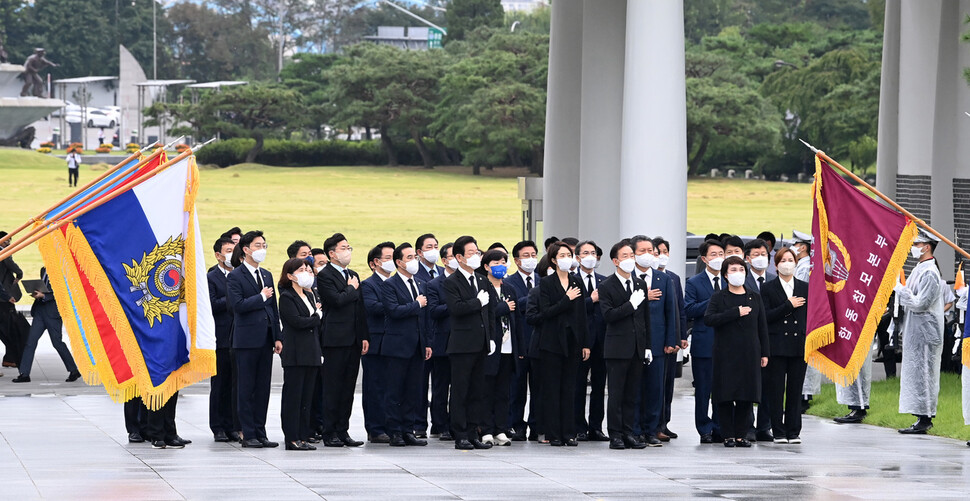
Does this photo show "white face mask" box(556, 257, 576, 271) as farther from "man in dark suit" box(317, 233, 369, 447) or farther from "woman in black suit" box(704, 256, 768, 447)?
"man in dark suit" box(317, 233, 369, 447)

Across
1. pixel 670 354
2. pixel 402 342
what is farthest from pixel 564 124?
pixel 402 342

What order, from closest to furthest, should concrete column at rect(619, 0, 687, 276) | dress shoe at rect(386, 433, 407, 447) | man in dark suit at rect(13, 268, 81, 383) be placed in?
dress shoe at rect(386, 433, 407, 447), man in dark suit at rect(13, 268, 81, 383), concrete column at rect(619, 0, 687, 276)

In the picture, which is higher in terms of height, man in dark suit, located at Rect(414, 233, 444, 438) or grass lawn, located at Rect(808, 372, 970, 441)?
man in dark suit, located at Rect(414, 233, 444, 438)

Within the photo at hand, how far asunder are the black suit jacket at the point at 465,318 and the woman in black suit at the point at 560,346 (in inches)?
22.0

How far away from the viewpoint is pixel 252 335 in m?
12.4

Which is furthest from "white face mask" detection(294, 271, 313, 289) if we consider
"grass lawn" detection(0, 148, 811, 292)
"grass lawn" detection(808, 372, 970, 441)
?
"grass lawn" detection(0, 148, 811, 292)

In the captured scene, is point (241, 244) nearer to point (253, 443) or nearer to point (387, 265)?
point (387, 265)

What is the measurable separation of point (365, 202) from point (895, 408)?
4233 cm

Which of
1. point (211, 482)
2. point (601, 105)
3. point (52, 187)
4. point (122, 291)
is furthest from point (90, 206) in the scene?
point (52, 187)

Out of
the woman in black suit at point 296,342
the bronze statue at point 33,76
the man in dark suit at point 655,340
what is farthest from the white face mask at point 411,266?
the bronze statue at point 33,76

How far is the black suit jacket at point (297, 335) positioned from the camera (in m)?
12.3

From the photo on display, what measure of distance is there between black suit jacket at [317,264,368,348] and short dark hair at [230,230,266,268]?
0.62m

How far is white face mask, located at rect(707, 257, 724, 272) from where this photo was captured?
43.5ft

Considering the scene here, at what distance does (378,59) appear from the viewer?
70875 millimetres
